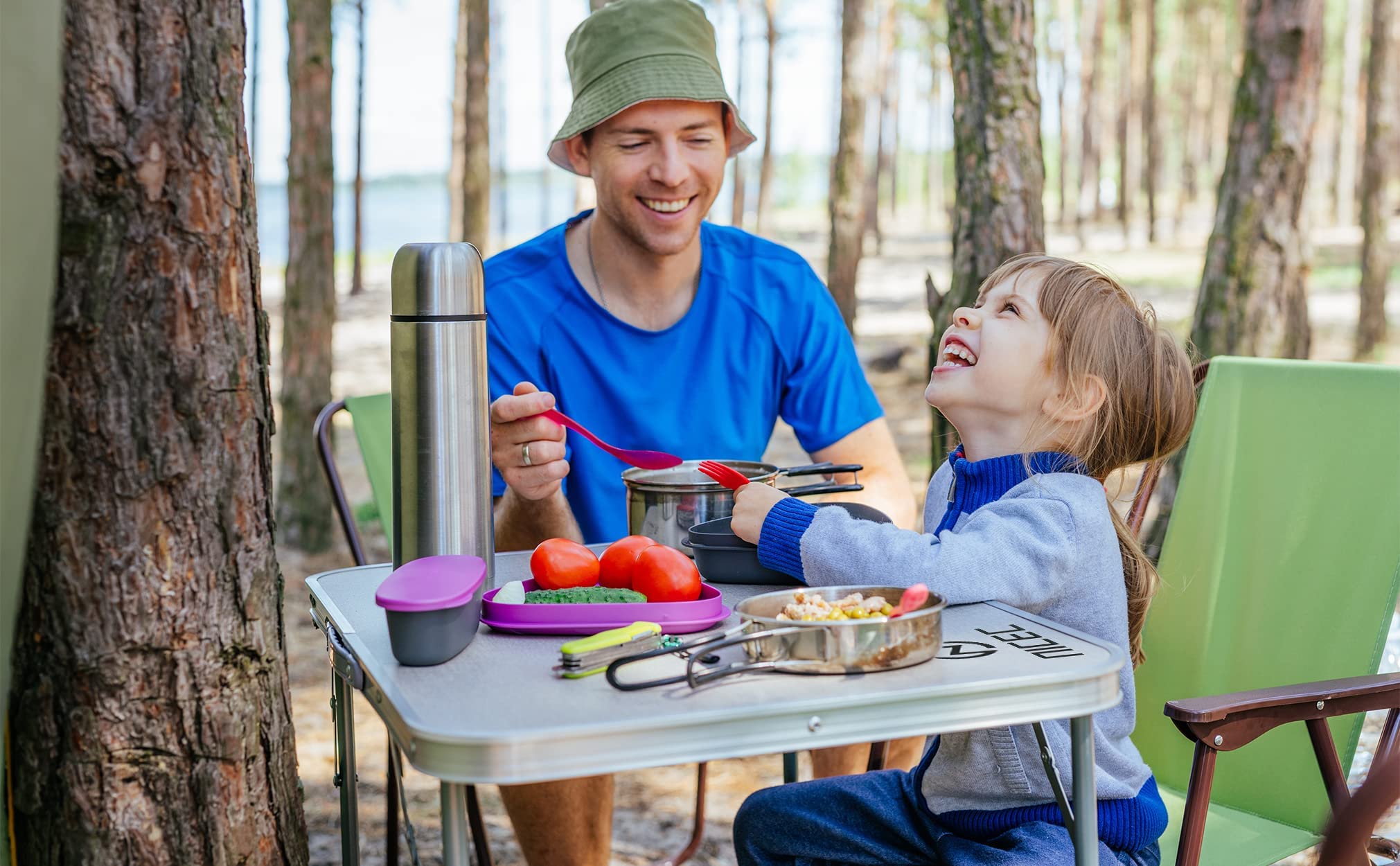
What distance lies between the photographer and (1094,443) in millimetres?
1965

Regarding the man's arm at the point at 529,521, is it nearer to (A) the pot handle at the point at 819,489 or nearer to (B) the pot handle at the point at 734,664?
(A) the pot handle at the point at 819,489

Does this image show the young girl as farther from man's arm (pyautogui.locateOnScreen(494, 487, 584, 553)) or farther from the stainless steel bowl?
man's arm (pyautogui.locateOnScreen(494, 487, 584, 553))

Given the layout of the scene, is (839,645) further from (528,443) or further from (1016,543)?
(528,443)

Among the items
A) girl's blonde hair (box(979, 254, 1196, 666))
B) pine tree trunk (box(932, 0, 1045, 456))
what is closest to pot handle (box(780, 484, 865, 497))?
girl's blonde hair (box(979, 254, 1196, 666))

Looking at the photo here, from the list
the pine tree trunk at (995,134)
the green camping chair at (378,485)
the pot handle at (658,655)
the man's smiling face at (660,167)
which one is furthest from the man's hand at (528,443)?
the pine tree trunk at (995,134)

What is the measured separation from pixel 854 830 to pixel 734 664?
0.68 metres

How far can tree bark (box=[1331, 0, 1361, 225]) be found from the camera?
71.9 feet

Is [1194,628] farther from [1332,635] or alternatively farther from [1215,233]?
[1215,233]

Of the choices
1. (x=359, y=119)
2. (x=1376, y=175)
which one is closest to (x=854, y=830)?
(x=1376, y=175)

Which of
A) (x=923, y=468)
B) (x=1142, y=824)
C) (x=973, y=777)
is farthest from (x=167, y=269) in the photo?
(x=923, y=468)

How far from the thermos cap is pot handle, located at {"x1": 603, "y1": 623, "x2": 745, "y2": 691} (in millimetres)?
557

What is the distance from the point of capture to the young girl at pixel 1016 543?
1721 millimetres

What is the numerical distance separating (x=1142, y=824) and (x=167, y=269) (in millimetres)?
1538

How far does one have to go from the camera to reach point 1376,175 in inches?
404
